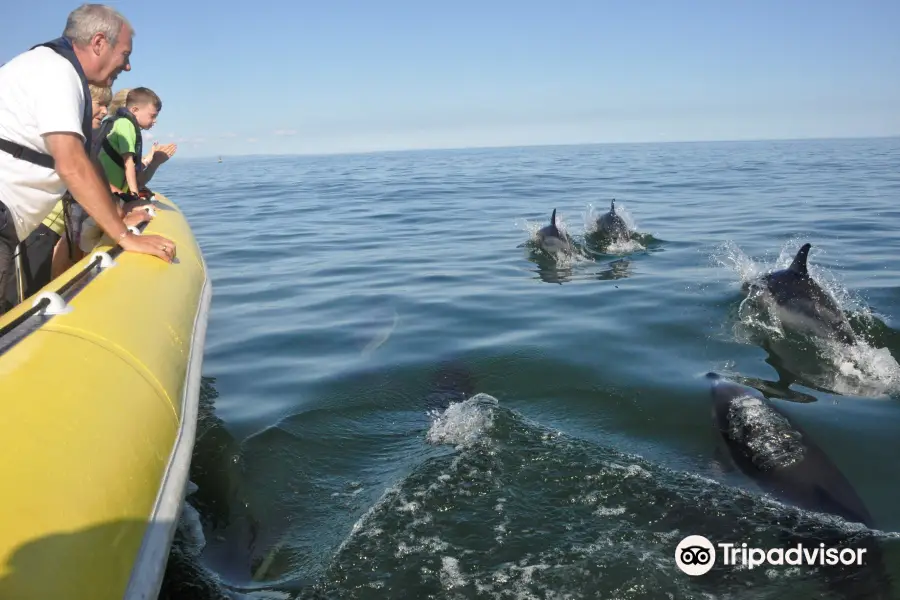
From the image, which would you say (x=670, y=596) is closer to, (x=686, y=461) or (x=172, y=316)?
(x=686, y=461)

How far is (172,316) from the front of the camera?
526 centimetres

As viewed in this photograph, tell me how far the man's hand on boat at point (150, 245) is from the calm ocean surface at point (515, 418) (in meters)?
1.53

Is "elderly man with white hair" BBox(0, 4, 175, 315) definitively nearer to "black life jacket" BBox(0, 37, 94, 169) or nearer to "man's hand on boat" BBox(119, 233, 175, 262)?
"black life jacket" BBox(0, 37, 94, 169)

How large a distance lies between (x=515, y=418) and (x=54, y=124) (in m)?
4.02

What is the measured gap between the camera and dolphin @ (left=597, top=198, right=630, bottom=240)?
14.4m

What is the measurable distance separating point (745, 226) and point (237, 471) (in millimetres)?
13797

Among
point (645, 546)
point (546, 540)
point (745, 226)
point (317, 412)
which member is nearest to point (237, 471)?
point (317, 412)

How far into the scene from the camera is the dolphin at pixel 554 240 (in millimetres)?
13438

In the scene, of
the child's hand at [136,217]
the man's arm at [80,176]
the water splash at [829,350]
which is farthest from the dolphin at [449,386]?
the child's hand at [136,217]

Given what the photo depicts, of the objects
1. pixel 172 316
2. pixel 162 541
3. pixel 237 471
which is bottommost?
pixel 237 471

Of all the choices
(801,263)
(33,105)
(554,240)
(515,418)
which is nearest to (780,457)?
(515,418)

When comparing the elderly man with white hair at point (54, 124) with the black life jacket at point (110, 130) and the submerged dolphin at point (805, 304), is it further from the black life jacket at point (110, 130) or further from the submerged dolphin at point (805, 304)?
the submerged dolphin at point (805, 304)

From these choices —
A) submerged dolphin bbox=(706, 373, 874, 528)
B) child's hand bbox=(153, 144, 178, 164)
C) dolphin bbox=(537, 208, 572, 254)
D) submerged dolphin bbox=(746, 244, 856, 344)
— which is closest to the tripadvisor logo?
submerged dolphin bbox=(706, 373, 874, 528)

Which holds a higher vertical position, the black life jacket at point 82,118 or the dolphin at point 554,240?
the black life jacket at point 82,118
